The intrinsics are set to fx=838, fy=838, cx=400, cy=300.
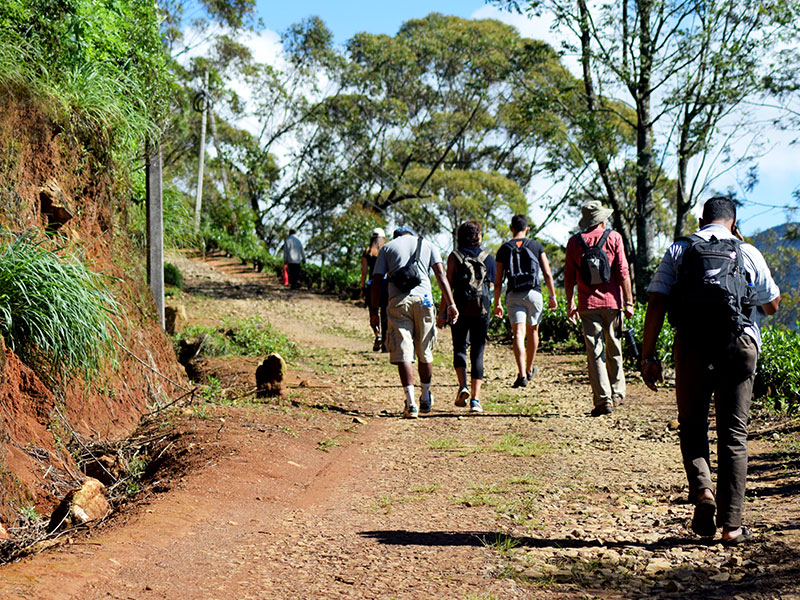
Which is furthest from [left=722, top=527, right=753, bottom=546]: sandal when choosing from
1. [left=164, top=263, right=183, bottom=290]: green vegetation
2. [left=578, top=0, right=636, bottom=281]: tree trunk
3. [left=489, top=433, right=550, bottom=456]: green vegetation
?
[left=164, top=263, right=183, bottom=290]: green vegetation

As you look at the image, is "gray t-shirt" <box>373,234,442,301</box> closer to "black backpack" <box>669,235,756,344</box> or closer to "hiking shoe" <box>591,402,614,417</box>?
"hiking shoe" <box>591,402,614,417</box>

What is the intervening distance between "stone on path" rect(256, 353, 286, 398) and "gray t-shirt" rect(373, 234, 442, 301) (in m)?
1.43

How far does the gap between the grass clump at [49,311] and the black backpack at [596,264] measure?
4295 mm

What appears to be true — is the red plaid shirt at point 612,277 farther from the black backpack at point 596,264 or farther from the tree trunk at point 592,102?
the tree trunk at point 592,102

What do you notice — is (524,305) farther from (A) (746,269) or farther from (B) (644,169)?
(B) (644,169)

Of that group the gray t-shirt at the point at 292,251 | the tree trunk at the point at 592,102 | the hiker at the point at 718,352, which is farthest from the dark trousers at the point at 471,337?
the gray t-shirt at the point at 292,251

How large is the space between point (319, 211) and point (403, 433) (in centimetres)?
2793

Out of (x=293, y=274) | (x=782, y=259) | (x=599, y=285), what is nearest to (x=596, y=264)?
(x=599, y=285)

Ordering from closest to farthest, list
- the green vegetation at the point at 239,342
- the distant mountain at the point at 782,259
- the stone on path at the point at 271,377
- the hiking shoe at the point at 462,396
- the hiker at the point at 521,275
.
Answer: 1. the hiking shoe at the point at 462,396
2. the stone on path at the point at 271,377
3. the hiker at the point at 521,275
4. the green vegetation at the point at 239,342
5. the distant mountain at the point at 782,259

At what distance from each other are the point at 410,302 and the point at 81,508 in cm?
409

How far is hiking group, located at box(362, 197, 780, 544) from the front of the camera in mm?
4344

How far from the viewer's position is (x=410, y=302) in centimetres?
823

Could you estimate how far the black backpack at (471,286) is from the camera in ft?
28.0

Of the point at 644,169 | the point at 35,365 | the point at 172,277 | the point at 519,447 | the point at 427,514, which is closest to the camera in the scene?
the point at 427,514
